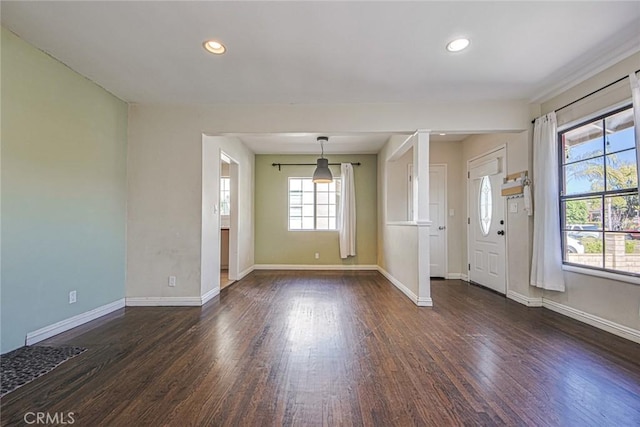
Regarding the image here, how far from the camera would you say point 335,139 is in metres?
5.71

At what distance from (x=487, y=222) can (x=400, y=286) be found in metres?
1.76

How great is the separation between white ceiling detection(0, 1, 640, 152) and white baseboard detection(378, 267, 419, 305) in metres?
2.57

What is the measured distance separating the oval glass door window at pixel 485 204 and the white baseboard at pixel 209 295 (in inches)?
170

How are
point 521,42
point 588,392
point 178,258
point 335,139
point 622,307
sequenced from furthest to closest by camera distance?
point 335,139 < point 178,258 < point 622,307 < point 521,42 < point 588,392

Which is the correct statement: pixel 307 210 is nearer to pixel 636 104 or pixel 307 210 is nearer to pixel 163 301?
pixel 163 301

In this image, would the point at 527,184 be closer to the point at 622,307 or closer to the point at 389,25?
the point at 622,307

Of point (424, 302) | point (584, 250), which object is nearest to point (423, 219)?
point (424, 302)

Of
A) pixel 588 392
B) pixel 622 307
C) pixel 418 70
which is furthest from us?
pixel 418 70

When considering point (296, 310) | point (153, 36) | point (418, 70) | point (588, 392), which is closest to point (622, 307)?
point (588, 392)

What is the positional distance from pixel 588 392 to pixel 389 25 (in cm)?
281

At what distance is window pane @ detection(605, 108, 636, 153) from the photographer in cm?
287

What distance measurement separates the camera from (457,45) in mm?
2689

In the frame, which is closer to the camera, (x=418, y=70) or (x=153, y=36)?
(x=153, y=36)

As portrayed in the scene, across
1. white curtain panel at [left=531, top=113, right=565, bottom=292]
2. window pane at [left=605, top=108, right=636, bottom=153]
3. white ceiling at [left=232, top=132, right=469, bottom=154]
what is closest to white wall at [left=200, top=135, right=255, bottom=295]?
white ceiling at [left=232, top=132, right=469, bottom=154]
